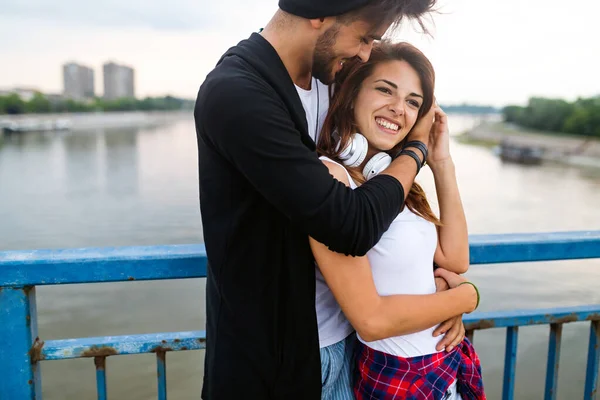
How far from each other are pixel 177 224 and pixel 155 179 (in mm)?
Result: 14135

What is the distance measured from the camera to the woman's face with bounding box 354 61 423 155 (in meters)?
1.18

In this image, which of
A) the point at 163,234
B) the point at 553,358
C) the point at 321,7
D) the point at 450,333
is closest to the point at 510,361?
the point at 553,358

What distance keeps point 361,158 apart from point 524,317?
73cm

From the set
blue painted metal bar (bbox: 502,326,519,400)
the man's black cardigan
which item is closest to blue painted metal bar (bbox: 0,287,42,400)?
the man's black cardigan

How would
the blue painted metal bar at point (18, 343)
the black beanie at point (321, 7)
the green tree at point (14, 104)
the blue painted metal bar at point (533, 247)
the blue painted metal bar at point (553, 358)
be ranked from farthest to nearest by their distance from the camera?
the green tree at point (14, 104) < the blue painted metal bar at point (553, 358) < the blue painted metal bar at point (533, 247) < the blue painted metal bar at point (18, 343) < the black beanie at point (321, 7)

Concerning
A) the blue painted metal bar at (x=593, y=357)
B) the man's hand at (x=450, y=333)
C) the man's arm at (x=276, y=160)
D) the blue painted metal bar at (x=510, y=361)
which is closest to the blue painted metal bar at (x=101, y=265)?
the man's arm at (x=276, y=160)

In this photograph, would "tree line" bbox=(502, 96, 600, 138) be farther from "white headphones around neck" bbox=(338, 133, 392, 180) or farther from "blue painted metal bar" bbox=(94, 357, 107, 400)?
"blue painted metal bar" bbox=(94, 357, 107, 400)

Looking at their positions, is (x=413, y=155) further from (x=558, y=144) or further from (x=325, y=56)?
(x=558, y=144)

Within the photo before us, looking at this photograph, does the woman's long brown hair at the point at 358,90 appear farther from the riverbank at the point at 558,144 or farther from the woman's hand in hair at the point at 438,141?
the riverbank at the point at 558,144

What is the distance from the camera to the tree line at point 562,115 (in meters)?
44.2

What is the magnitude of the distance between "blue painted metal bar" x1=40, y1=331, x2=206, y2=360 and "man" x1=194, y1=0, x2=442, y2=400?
239 millimetres

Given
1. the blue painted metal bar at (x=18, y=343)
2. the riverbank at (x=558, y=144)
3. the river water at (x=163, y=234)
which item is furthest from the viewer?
the riverbank at (x=558, y=144)

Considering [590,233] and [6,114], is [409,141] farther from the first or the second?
[6,114]

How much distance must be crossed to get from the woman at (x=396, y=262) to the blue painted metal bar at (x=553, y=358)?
0.43 metres
